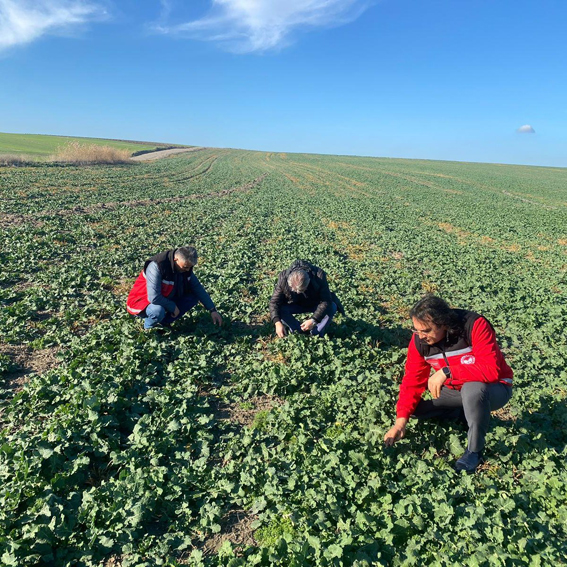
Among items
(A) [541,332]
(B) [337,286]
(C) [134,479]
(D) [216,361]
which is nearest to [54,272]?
(D) [216,361]

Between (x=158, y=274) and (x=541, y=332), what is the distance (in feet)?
23.8

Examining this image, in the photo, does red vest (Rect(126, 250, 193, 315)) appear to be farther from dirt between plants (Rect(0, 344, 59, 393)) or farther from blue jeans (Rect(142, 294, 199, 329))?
dirt between plants (Rect(0, 344, 59, 393))

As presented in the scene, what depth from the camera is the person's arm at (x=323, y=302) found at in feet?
21.4

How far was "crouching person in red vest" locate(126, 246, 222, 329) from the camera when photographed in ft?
20.7

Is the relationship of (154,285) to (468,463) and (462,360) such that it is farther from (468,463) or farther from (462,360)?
(468,463)

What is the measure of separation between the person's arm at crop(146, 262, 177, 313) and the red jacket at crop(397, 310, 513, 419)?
13.3ft

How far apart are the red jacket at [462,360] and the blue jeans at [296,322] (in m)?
2.36

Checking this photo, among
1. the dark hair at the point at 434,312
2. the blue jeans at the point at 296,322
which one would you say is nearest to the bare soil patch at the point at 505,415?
the dark hair at the point at 434,312

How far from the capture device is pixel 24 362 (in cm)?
596

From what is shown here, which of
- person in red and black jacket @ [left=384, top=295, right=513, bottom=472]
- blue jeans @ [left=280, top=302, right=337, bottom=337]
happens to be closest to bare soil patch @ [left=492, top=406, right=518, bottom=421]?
person in red and black jacket @ [left=384, top=295, right=513, bottom=472]

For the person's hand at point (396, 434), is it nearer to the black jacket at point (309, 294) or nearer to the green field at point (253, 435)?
the green field at point (253, 435)

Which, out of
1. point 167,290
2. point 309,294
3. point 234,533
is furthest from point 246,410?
point 167,290

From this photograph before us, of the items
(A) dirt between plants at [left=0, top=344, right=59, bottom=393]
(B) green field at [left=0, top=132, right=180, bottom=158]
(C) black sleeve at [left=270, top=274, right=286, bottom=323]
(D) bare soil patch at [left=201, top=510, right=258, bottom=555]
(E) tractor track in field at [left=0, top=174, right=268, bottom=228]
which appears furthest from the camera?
(B) green field at [left=0, top=132, right=180, bottom=158]

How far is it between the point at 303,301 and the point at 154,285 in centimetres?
253
